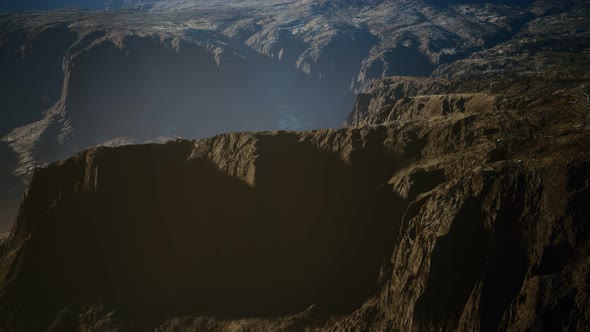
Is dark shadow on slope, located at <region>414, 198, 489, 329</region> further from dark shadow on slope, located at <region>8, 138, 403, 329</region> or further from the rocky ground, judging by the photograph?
dark shadow on slope, located at <region>8, 138, 403, 329</region>

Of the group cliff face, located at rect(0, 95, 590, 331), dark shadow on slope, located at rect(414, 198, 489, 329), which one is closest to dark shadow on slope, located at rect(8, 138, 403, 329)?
cliff face, located at rect(0, 95, 590, 331)

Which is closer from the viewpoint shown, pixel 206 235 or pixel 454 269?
Answer: pixel 454 269

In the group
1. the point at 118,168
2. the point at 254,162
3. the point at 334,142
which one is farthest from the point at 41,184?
the point at 334,142

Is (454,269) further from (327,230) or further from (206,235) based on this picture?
(206,235)

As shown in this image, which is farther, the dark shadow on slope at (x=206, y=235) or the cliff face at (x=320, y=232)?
the dark shadow on slope at (x=206, y=235)

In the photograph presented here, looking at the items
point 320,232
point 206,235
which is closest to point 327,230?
point 320,232

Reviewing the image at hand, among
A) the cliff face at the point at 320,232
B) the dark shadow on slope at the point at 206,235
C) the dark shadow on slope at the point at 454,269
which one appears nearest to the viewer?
the cliff face at the point at 320,232

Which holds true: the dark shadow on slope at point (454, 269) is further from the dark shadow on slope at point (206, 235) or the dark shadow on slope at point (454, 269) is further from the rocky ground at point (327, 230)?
the dark shadow on slope at point (206, 235)

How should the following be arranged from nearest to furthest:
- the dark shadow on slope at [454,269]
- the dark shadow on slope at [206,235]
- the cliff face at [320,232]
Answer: the cliff face at [320,232], the dark shadow on slope at [454,269], the dark shadow on slope at [206,235]

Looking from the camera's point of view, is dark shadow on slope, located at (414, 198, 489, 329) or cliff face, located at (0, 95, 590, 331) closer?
cliff face, located at (0, 95, 590, 331)

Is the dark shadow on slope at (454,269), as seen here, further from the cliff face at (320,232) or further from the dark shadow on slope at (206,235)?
the dark shadow on slope at (206,235)

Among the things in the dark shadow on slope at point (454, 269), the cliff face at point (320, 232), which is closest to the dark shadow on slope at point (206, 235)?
the cliff face at point (320, 232)

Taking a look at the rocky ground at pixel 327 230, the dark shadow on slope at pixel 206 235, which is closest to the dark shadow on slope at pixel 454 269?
the rocky ground at pixel 327 230
